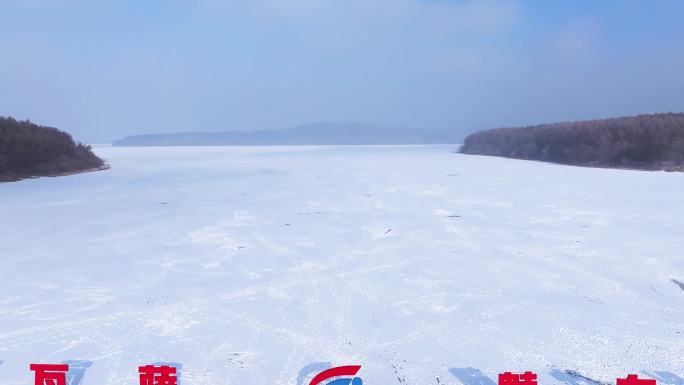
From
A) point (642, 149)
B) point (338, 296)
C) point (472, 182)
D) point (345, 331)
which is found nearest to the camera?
point (345, 331)

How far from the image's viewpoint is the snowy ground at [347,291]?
2537 mm

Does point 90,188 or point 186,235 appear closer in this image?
point 186,235

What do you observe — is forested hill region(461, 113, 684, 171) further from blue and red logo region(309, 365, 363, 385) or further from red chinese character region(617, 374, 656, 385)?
blue and red logo region(309, 365, 363, 385)

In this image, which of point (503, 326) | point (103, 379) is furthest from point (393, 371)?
point (103, 379)

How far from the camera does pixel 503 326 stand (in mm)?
2936

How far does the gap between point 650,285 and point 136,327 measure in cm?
397

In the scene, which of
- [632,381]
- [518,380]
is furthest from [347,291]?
[632,381]

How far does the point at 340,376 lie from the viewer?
2270 mm

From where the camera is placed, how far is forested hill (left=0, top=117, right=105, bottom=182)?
13.0 meters

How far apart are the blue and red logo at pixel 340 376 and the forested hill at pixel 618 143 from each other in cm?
1622

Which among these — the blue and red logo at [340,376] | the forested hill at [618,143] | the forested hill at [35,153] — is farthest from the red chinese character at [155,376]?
the forested hill at [618,143]

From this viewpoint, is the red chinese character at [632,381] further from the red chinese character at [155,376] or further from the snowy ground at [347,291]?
the red chinese character at [155,376]

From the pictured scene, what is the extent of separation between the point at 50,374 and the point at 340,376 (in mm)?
1348

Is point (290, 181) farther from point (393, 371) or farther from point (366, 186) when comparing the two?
point (393, 371)
